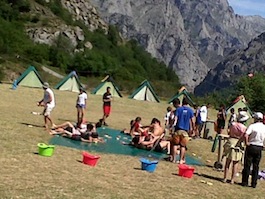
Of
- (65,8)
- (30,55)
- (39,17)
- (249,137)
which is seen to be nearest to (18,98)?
(249,137)

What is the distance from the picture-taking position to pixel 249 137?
12359 millimetres

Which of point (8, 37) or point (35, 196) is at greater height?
point (8, 37)

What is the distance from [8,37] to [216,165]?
8656cm

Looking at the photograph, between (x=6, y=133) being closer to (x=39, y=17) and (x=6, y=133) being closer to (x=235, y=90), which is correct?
(x=235, y=90)

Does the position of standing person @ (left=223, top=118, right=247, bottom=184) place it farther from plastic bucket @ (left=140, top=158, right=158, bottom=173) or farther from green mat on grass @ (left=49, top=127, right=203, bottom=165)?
green mat on grass @ (left=49, top=127, right=203, bottom=165)

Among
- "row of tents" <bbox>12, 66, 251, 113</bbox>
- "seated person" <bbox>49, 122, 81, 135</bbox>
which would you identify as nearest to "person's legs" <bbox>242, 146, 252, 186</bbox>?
"seated person" <bbox>49, 122, 81, 135</bbox>

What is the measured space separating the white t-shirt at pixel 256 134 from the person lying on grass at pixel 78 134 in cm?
661

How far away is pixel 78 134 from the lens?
17.6m

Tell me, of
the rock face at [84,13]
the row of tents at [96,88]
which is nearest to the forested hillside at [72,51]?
the rock face at [84,13]

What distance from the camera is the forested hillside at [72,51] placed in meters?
92.2

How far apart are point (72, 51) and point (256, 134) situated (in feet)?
347

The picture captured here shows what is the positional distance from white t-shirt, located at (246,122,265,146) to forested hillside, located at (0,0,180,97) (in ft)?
152

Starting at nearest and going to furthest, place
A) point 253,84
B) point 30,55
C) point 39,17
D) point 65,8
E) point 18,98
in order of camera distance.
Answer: point 18,98 → point 253,84 → point 30,55 → point 39,17 → point 65,8

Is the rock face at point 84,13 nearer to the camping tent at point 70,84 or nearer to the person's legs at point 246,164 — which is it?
the camping tent at point 70,84
